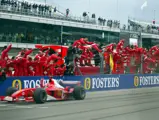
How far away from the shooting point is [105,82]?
22.6 m

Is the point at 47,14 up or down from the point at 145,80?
up

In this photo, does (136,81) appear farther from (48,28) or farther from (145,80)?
(48,28)

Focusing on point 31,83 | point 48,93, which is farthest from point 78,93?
point 31,83

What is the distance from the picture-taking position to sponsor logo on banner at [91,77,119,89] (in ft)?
71.6

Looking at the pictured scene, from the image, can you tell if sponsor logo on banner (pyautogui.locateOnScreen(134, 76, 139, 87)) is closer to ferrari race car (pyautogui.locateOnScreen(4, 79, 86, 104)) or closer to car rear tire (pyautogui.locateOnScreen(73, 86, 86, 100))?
ferrari race car (pyautogui.locateOnScreen(4, 79, 86, 104))

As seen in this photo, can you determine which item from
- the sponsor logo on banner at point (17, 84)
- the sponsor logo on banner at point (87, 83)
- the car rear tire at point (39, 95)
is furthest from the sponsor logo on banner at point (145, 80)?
the car rear tire at point (39, 95)

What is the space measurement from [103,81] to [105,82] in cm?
20

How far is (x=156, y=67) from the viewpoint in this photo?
26828 mm

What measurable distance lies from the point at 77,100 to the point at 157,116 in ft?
19.8

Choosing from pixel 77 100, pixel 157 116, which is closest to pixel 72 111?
pixel 157 116

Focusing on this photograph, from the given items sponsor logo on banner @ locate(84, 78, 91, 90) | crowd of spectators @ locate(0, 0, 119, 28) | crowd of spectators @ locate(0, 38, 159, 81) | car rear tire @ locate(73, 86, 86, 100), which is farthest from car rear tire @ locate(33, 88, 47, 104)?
crowd of spectators @ locate(0, 0, 119, 28)

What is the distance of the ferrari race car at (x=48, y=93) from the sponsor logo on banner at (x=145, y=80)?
344 inches

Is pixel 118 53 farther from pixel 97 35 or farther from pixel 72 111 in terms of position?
pixel 97 35

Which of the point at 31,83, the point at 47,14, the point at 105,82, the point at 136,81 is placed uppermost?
the point at 47,14
